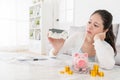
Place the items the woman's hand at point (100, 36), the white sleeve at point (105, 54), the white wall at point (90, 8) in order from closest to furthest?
the white sleeve at point (105, 54) < the woman's hand at point (100, 36) < the white wall at point (90, 8)

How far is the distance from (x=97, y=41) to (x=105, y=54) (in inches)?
3.8

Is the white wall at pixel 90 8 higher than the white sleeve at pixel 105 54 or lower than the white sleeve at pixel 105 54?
higher

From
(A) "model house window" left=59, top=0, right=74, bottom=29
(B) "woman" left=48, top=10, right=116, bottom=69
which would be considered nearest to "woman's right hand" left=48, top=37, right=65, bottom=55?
(B) "woman" left=48, top=10, right=116, bottom=69

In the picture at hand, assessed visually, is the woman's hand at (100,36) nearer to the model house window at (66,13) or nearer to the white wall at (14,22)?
the model house window at (66,13)

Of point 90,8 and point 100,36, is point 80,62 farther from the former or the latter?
point 90,8

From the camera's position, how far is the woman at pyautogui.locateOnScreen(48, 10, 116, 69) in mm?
1131

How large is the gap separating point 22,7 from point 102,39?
4.20 metres

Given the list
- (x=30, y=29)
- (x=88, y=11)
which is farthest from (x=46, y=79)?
(x=30, y=29)

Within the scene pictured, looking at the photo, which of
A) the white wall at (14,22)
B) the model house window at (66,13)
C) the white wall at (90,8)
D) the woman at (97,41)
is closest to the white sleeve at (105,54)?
the woman at (97,41)

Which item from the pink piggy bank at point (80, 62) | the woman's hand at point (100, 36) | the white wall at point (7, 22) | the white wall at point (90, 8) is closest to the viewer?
the pink piggy bank at point (80, 62)

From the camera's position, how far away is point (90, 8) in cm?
280

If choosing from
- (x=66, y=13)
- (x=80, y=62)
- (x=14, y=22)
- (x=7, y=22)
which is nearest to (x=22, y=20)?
(x=14, y=22)

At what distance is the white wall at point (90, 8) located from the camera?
2390 millimetres

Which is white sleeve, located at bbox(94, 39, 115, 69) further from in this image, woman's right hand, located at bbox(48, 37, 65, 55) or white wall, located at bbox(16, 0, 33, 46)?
white wall, located at bbox(16, 0, 33, 46)
